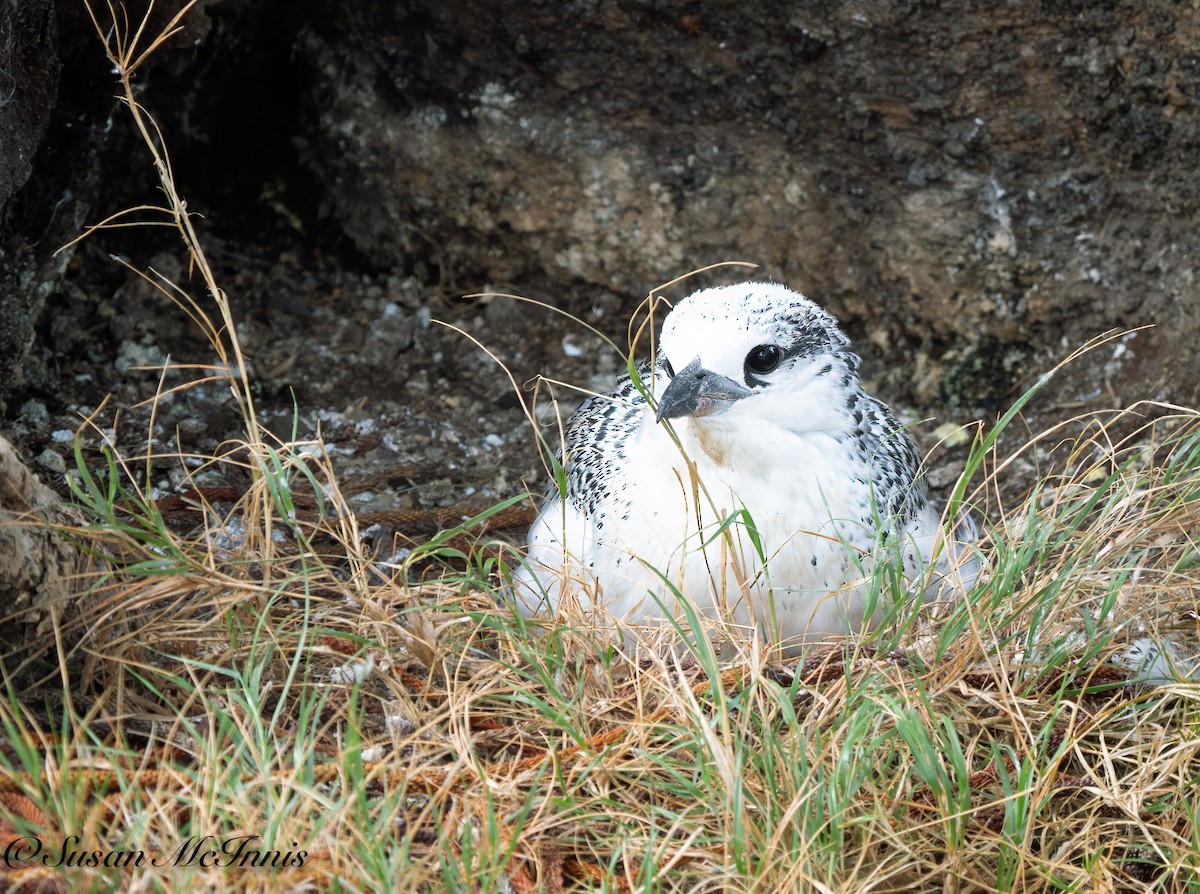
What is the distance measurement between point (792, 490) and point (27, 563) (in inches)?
68.2

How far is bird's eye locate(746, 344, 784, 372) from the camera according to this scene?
3139 mm

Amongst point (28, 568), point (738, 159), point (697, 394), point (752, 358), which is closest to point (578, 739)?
point (697, 394)

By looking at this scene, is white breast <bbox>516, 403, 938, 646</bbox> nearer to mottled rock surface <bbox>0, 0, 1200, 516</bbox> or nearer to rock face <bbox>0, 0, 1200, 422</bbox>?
mottled rock surface <bbox>0, 0, 1200, 516</bbox>

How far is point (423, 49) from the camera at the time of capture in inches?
188

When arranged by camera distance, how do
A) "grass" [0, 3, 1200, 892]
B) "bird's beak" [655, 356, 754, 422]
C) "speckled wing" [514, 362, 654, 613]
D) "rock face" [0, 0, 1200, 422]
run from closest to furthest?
"grass" [0, 3, 1200, 892]
"bird's beak" [655, 356, 754, 422]
"speckled wing" [514, 362, 654, 613]
"rock face" [0, 0, 1200, 422]

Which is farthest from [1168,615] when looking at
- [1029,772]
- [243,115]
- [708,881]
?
[243,115]

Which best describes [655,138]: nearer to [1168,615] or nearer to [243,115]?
[243,115]

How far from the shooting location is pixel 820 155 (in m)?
4.75

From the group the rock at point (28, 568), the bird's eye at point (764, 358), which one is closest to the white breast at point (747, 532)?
the bird's eye at point (764, 358)

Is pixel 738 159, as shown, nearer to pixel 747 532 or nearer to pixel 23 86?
pixel 747 532

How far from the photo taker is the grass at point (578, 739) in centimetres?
226

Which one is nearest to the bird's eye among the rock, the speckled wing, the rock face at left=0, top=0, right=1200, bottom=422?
the speckled wing

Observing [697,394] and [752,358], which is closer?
[697,394]

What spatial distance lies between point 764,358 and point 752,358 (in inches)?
1.4
